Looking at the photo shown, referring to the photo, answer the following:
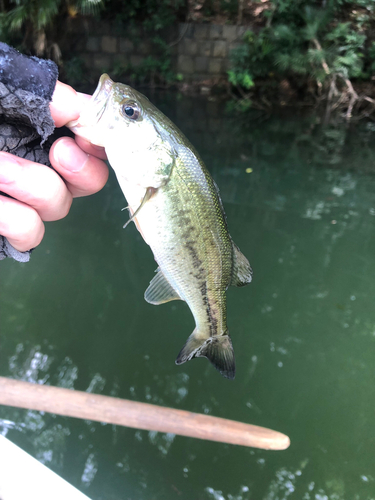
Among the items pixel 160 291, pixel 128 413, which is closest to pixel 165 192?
pixel 160 291

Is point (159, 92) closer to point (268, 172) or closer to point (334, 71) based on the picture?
point (334, 71)

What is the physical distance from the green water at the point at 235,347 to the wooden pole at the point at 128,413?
44.6 inches

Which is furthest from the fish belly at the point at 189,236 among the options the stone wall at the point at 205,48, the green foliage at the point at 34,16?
the stone wall at the point at 205,48

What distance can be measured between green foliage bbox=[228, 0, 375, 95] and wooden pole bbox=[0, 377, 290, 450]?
35.2ft

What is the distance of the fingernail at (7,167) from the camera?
1425mm

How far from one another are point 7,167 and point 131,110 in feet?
1.75

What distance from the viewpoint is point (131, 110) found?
4.68 feet

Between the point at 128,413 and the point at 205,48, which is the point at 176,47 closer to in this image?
the point at 205,48

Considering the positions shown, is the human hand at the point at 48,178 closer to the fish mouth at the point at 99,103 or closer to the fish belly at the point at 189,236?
the fish mouth at the point at 99,103

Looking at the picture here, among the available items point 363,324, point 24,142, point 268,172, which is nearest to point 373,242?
point 363,324

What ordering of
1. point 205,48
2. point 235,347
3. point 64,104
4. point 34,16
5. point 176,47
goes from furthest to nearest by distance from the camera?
point 176,47 < point 205,48 < point 34,16 < point 235,347 < point 64,104

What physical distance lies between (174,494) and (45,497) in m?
1.48

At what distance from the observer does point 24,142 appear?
150 cm

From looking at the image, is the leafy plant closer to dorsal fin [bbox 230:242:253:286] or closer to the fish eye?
dorsal fin [bbox 230:242:253:286]
